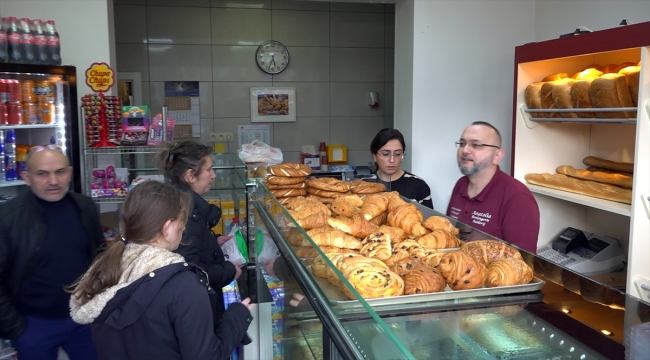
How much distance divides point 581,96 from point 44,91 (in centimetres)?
312

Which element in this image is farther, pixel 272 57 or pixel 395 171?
pixel 272 57

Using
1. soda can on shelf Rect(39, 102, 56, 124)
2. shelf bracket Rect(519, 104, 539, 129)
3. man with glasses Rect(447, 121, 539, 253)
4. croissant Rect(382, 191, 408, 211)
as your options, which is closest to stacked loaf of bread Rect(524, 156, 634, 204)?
shelf bracket Rect(519, 104, 539, 129)

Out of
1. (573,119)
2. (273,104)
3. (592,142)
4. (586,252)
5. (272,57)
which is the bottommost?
(586,252)

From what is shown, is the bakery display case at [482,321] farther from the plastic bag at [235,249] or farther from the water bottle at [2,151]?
the water bottle at [2,151]

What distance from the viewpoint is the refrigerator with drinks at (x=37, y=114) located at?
3.30 m

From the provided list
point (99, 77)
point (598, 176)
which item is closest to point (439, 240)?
point (598, 176)

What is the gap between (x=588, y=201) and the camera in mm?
2713

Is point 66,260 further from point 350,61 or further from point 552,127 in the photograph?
point 350,61

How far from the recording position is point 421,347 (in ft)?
3.41

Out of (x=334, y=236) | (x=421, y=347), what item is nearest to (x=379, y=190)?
(x=334, y=236)

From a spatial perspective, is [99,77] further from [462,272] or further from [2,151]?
[462,272]

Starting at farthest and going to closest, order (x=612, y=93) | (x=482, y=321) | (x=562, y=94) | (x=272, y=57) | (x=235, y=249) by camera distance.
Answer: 1. (x=272, y=57)
2. (x=235, y=249)
3. (x=562, y=94)
4. (x=612, y=93)
5. (x=482, y=321)

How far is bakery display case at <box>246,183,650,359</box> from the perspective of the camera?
3.33 feet

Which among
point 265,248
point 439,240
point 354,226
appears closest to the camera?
point 439,240
